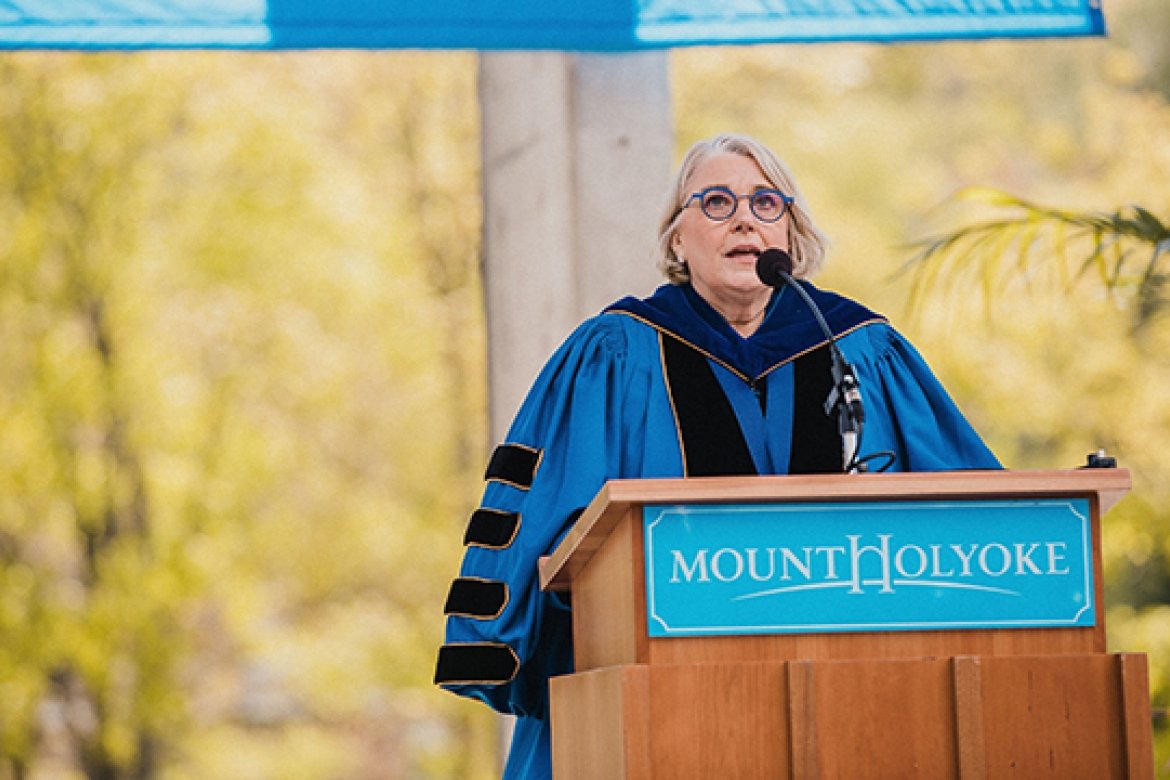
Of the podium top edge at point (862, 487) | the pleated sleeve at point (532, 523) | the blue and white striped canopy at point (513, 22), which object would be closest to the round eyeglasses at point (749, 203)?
the pleated sleeve at point (532, 523)

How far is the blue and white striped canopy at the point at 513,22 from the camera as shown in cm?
479

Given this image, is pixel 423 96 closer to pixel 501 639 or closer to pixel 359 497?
pixel 359 497

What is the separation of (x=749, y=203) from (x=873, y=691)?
5.02 ft

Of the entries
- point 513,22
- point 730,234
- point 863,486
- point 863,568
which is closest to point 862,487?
point 863,486

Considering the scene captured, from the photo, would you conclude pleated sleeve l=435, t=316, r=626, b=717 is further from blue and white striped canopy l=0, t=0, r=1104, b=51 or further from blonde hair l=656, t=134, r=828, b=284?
blue and white striped canopy l=0, t=0, r=1104, b=51

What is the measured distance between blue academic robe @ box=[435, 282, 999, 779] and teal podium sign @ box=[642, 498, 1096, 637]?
1.05 meters

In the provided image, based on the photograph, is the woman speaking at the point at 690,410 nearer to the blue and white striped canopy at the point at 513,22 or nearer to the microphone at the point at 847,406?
the microphone at the point at 847,406

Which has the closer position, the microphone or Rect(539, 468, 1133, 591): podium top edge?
Rect(539, 468, 1133, 591): podium top edge

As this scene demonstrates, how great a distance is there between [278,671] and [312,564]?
7.64 feet

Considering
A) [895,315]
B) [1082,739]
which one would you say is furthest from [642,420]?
[895,315]

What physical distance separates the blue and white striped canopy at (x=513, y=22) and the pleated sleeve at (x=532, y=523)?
133 centimetres

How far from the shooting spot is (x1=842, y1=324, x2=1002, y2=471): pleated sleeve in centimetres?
377

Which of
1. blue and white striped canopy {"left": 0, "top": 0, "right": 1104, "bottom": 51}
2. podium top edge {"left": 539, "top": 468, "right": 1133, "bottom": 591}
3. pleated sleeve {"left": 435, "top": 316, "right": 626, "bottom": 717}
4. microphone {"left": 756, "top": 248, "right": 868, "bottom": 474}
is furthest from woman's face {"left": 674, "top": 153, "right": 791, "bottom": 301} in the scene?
podium top edge {"left": 539, "top": 468, "right": 1133, "bottom": 591}

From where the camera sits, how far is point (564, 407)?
12.6 ft
